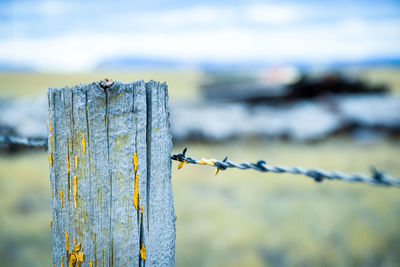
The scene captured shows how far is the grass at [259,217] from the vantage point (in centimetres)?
369

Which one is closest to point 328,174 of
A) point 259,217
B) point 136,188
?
point 136,188

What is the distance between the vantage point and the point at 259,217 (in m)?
4.76

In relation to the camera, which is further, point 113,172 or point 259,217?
point 259,217

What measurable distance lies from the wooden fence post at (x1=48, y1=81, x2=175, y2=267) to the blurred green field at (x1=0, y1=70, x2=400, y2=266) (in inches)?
109

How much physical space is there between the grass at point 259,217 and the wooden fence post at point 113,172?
2.78 meters

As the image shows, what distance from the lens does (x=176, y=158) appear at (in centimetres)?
126

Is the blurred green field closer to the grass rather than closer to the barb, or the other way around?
the grass

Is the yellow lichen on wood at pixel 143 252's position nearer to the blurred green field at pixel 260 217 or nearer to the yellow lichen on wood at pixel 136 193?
the yellow lichen on wood at pixel 136 193

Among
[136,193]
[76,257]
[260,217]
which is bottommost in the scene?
[260,217]

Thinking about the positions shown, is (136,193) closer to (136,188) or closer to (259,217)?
(136,188)

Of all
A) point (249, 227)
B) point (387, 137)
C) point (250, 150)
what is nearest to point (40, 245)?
point (249, 227)

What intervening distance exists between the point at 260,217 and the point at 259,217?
0.6 inches

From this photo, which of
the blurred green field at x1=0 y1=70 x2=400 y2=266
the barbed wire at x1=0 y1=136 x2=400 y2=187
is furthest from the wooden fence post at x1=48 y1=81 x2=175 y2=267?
the blurred green field at x1=0 y1=70 x2=400 y2=266

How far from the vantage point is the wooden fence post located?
1.04 metres
